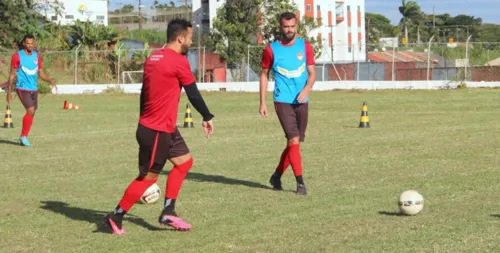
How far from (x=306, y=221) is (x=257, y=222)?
0.47 meters

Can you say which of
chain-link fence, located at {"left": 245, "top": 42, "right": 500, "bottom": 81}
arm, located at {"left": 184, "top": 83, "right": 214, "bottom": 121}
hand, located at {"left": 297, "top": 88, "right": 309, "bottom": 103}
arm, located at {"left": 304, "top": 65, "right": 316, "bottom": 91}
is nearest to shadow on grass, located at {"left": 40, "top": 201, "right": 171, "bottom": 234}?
arm, located at {"left": 184, "top": 83, "right": 214, "bottom": 121}

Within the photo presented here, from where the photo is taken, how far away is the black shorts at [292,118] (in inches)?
414

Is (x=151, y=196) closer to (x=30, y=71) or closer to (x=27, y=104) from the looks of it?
(x=30, y=71)

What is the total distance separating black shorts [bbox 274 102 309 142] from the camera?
10523 mm

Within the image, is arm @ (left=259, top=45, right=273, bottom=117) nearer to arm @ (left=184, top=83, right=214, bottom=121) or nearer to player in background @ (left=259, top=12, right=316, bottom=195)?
player in background @ (left=259, top=12, right=316, bottom=195)

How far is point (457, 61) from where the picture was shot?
2055 inches

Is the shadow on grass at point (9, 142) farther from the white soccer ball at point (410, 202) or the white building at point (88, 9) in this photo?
the white building at point (88, 9)

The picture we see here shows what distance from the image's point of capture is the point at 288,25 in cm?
1028

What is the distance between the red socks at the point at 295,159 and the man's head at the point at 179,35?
2.94 metres

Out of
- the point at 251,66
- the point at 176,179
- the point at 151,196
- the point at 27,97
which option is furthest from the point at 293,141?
the point at 251,66

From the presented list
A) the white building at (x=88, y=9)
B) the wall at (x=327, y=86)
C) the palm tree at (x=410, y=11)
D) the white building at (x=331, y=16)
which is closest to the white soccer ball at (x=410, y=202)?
the wall at (x=327, y=86)

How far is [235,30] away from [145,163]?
178 ft

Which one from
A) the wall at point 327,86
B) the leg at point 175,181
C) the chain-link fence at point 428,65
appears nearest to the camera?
the leg at point 175,181

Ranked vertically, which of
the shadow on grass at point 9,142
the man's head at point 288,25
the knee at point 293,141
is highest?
the man's head at point 288,25
